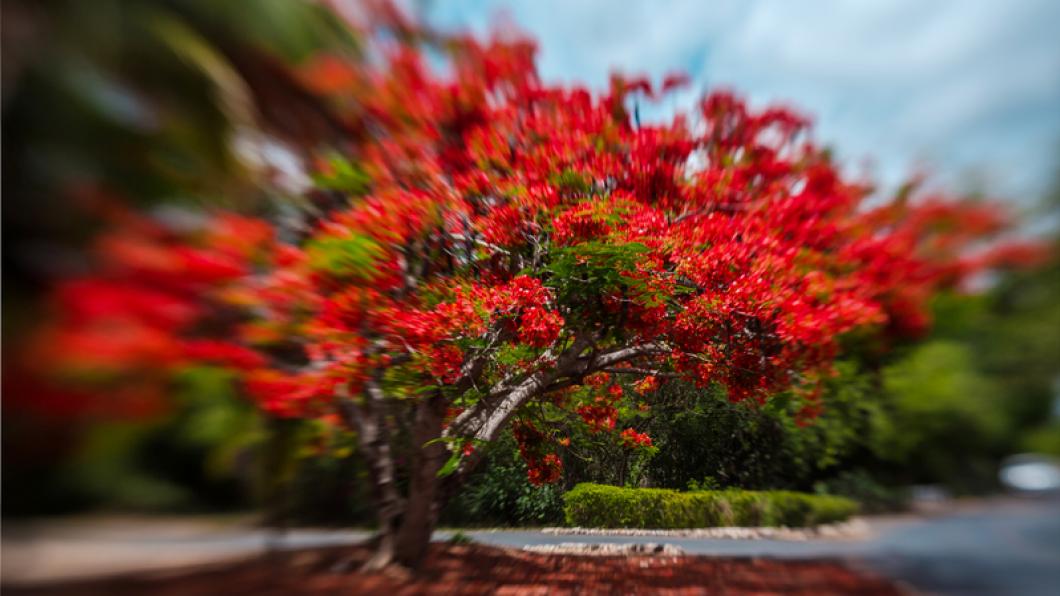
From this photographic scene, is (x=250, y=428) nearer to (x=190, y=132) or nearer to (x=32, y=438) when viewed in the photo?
(x=32, y=438)

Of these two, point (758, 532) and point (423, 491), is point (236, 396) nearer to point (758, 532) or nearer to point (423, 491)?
point (423, 491)

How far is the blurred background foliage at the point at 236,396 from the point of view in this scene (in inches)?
76.7

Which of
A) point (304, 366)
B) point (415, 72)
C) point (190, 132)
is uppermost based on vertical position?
point (415, 72)

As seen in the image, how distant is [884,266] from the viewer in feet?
10.6

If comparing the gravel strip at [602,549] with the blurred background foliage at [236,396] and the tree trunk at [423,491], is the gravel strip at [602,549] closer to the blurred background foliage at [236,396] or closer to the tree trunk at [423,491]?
the blurred background foliage at [236,396]

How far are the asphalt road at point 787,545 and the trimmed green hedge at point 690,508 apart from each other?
134 millimetres

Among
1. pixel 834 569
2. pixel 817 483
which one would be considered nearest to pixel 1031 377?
pixel 817 483

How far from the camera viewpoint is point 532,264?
3.16 m

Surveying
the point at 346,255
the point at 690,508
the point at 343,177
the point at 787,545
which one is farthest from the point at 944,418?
the point at 343,177

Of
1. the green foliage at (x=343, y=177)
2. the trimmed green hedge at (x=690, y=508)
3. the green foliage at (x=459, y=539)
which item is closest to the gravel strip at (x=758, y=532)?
the trimmed green hedge at (x=690, y=508)

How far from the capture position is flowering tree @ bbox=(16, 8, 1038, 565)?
2.62 metres

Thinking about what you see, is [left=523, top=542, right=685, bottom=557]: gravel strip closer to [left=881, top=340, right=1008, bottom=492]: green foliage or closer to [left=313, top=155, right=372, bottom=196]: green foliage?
[left=881, top=340, right=1008, bottom=492]: green foliage

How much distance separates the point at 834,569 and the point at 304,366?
3.62 meters

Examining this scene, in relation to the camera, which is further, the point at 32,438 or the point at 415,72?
the point at 415,72
